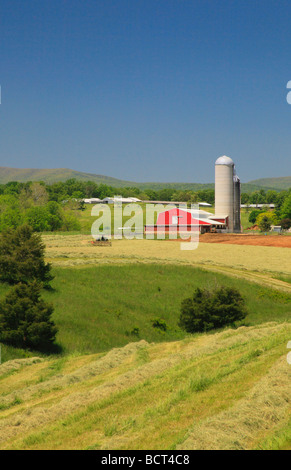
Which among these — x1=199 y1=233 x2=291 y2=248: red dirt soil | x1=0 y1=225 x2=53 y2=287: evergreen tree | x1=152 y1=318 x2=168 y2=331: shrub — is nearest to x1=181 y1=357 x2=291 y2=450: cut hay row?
x1=152 y1=318 x2=168 y2=331: shrub

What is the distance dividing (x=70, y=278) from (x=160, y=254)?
23977 millimetres

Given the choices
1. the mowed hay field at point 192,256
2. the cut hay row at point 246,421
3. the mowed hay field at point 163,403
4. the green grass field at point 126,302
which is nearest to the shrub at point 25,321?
the green grass field at point 126,302

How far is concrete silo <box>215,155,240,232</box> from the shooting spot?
11275 cm

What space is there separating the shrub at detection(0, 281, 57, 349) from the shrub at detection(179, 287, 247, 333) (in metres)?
9.91

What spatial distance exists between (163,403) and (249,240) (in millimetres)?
74525

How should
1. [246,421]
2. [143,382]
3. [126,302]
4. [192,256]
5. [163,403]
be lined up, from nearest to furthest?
[246,421] < [163,403] < [143,382] < [126,302] < [192,256]

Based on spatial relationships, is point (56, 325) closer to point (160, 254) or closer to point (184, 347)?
point (184, 347)

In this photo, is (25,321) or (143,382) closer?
(143,382)

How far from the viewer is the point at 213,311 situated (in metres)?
35.5

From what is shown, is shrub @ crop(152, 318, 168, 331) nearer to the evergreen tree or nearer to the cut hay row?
the evergreen tree

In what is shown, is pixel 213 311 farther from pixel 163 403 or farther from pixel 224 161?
pixel 224 161

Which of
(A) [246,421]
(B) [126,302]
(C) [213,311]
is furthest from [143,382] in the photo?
(B) [126,302]

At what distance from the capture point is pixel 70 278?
5116cm
